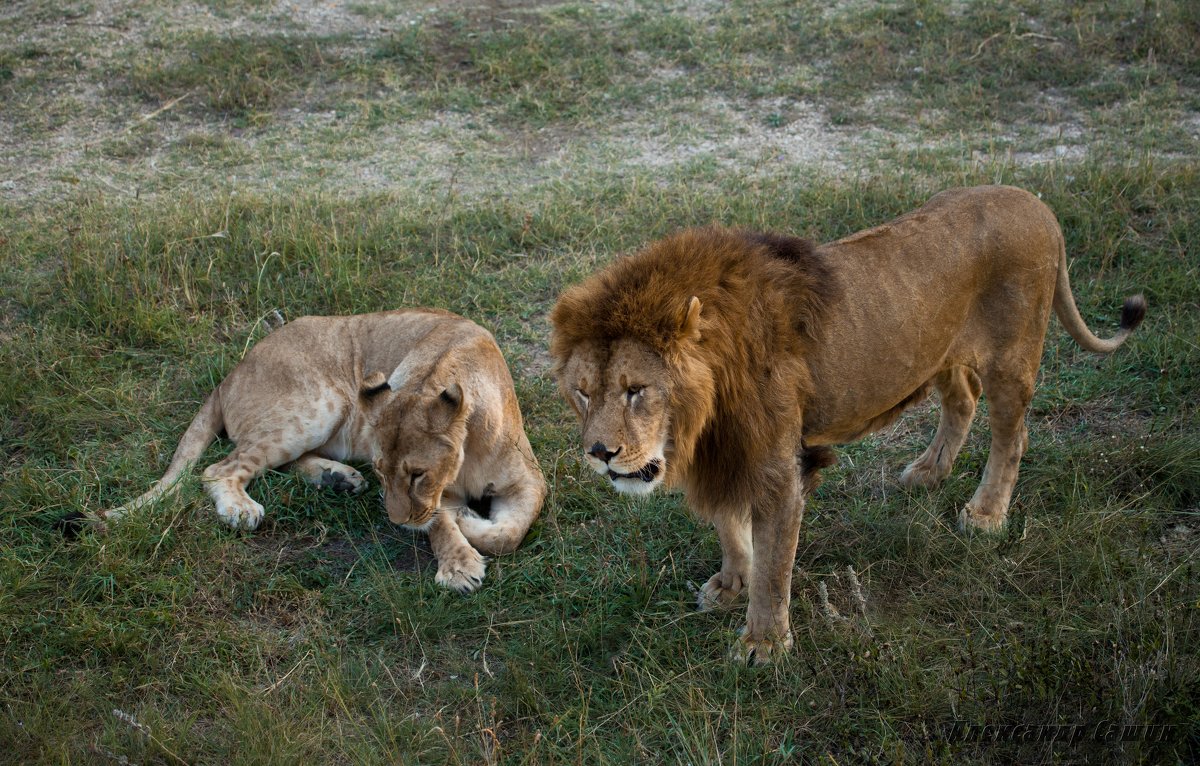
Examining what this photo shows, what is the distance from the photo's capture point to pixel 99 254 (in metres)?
5.53

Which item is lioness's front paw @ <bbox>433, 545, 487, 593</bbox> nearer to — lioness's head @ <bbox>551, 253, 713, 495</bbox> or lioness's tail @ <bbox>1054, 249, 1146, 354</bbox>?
lioness's head @ <bbox>551, 253, 713, 495</bbox>

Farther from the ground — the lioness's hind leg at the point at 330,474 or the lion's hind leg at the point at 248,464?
the lion's hind leg at the point at 248,464

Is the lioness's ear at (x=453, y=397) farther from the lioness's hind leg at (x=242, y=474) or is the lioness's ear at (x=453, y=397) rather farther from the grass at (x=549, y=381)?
the lioness's hind leg at (x=242, y=474)

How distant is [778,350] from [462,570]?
1.43 metres

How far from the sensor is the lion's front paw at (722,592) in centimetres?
357

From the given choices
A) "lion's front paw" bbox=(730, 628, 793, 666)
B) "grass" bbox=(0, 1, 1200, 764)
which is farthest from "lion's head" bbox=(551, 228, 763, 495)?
"grass" bbox=(0, 1, 1200, 764)

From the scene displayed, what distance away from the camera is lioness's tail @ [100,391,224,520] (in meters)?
4.05

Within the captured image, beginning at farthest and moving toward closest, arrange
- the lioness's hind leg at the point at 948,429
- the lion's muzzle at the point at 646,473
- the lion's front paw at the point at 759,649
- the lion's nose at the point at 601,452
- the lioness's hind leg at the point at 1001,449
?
1. the lioness's hind leg at the point at 948,429
2. the lioness's hind leg at the point at 1001,449
3. the lion's front paw at the point at 759,649
4. the lion's muzzle at the point at 646,473
5. the lion's nose at the point at 601,452

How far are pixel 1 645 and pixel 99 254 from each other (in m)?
2.64

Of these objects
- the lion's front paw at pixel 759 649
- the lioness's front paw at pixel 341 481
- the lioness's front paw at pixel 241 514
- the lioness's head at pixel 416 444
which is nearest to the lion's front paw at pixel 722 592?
the lion's front paw at pixel 759 649

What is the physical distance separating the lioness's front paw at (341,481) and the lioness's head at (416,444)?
19.0 inches

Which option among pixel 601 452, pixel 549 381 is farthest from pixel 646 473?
pixel 549 381

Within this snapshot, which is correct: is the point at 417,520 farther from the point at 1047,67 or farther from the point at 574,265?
the point at 1047,67

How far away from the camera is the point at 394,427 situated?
12.5 feet
